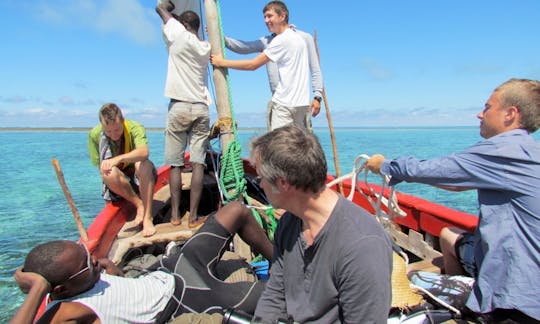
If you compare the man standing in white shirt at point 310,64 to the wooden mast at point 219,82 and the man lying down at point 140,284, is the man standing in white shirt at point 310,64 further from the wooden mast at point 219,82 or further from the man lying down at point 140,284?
the man lying down at point 140,284

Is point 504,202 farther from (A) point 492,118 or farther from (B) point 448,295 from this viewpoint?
(B) point 448,295

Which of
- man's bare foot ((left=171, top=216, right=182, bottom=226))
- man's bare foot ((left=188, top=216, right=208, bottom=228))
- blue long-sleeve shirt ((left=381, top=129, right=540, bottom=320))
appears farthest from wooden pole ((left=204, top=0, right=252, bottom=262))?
blue long-sleeve shirt ((left=381, top=129, right=540, bottom=320))

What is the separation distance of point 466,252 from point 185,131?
2735 mm

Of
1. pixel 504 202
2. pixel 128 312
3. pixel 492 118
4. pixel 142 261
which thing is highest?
pixel 492 118

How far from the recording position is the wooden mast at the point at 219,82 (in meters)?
3.86

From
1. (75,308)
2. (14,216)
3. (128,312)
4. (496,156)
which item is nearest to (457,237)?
(496,156)

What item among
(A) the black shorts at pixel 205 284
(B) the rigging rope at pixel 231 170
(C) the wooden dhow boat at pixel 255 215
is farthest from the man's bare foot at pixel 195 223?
(A) the black shorts at pixel 205 284

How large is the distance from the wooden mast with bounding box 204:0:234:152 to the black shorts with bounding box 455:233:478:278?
7.58 ft

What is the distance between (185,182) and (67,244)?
9.07ft

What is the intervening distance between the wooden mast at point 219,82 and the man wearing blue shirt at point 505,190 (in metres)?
2.26

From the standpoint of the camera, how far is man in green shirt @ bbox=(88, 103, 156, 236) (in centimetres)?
355

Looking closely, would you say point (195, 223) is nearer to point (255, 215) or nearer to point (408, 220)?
point (255, 215)

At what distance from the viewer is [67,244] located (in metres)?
1.83

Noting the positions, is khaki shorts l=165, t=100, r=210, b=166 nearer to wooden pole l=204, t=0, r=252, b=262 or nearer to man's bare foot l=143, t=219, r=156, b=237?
wooden pole l=204, t=0, r=252, b=262
